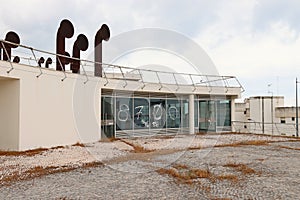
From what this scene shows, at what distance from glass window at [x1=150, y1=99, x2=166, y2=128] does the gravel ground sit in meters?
8.28

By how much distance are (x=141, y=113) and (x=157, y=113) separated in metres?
1.35

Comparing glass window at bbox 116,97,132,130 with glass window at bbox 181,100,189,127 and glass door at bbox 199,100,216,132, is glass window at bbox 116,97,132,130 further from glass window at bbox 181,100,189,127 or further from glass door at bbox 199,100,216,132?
glass door at bbox 199,100,216,132

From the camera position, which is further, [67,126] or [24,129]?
[67,126]

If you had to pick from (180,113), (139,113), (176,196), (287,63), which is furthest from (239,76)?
(176,196)

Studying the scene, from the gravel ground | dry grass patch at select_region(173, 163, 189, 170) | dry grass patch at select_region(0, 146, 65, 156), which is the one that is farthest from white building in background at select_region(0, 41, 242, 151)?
dry grass patch at select_region(173, 163, 189, 170)

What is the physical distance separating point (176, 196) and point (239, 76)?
1783 cm

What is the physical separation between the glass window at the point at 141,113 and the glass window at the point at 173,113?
1720 mm

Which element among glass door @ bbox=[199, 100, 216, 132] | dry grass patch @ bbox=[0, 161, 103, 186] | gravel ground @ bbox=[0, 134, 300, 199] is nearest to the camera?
gravel ground @ bbox=[0, 134, 300, 199]

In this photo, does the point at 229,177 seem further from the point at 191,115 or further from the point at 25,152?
the point at 191,115

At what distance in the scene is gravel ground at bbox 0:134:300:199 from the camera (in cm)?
519

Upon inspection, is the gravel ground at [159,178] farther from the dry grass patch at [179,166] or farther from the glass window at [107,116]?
the glass window at [107,116]

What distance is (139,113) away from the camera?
56.9 ft

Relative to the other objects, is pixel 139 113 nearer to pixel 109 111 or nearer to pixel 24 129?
pixel 109 111

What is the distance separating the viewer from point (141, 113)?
17.5m
